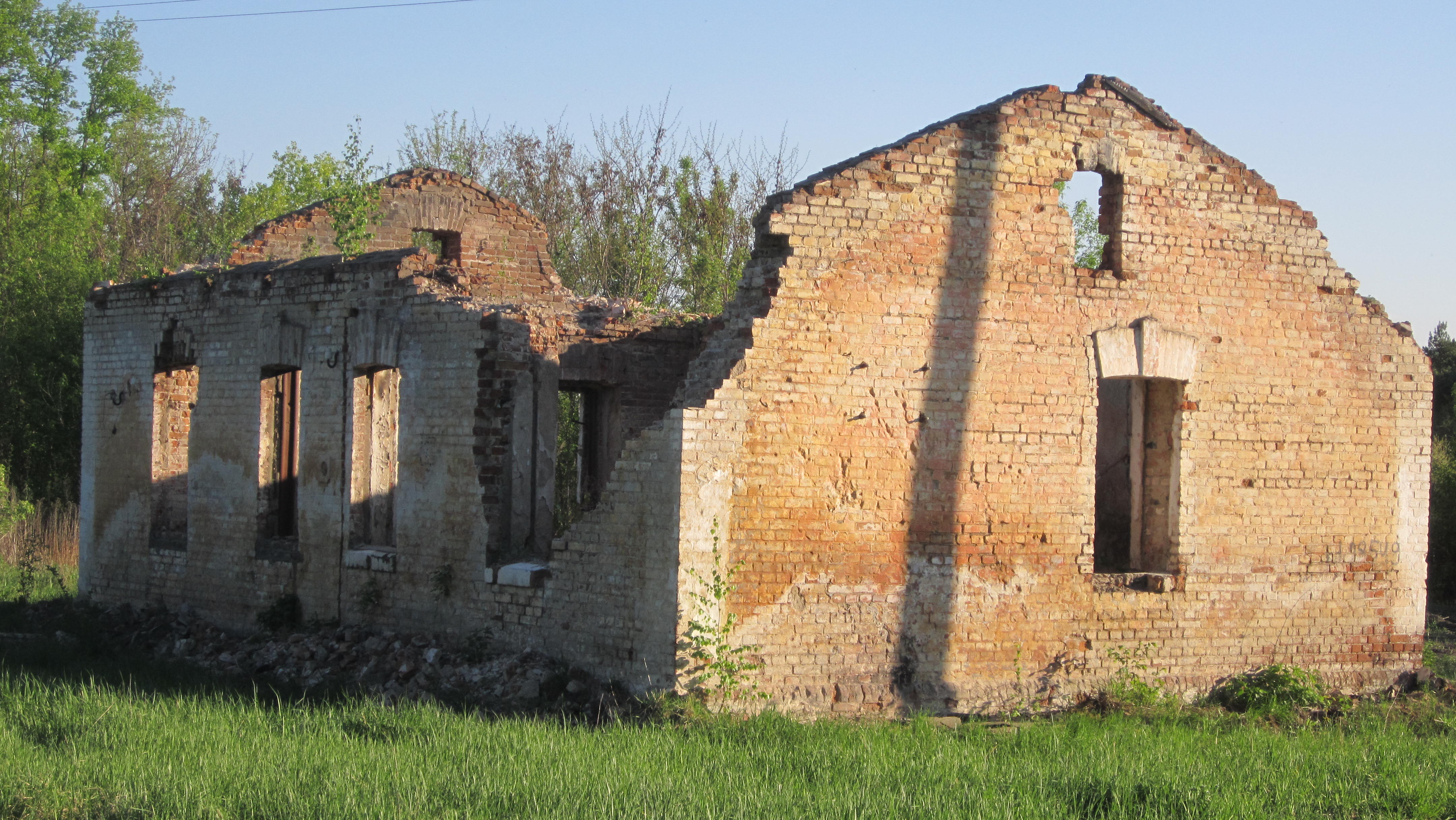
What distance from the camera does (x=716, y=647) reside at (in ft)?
26.6

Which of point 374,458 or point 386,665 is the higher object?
point 374,458

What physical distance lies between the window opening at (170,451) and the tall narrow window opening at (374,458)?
1917mm

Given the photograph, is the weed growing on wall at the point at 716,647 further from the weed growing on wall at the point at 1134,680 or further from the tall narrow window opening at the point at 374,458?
the tall narrow window opening at the point at 374,458

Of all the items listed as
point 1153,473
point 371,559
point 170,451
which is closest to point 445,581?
point 371,559

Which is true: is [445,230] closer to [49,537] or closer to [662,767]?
[662,767]

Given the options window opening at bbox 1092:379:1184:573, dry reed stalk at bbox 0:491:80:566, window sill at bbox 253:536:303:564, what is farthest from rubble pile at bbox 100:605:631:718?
dry reed stalk at bbox 0:491:80:566

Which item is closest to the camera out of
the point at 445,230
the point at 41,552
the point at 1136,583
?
the point at 1136,583

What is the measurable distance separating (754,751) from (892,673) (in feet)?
6.27

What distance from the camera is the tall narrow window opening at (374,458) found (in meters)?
10.8

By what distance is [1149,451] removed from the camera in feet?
31.4

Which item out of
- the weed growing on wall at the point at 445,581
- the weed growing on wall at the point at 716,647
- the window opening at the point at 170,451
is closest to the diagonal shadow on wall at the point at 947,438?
the weed growing on wall at the point at 716,647

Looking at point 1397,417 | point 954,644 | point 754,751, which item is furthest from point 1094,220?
point 754,751

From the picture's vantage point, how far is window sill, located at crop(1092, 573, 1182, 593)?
30.2 ft

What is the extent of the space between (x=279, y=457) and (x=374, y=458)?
1299mm
